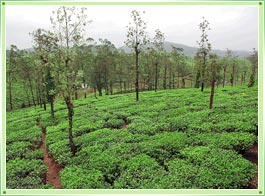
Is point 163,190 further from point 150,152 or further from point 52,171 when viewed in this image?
point 52,171

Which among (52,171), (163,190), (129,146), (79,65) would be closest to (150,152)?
(129,146)

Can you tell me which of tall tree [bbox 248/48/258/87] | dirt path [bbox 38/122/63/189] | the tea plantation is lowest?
dirt path [bbox 38/122/63/189]

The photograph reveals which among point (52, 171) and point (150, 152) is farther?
point (52, 171)

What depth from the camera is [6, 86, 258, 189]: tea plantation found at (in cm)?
1241

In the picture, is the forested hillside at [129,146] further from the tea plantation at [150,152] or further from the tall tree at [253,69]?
the tall tree at [253,69]

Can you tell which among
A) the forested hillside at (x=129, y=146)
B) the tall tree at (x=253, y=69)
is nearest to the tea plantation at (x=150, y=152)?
the forested hillside at (x=129, y=146)

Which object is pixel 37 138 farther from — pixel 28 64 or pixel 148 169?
pixel 28 64

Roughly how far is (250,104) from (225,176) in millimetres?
13685

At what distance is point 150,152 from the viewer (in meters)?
15.7

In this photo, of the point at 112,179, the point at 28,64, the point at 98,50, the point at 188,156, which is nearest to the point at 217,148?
the point at 188,156

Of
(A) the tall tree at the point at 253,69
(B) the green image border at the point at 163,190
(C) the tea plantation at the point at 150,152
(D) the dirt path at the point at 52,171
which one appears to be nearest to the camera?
(B) the green image border at the point at 163,190

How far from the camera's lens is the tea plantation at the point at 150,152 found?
12414 mm

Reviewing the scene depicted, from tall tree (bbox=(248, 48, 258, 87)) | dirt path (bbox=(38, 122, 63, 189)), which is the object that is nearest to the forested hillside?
dirt path (bbox=(38, 122, 63, 189))

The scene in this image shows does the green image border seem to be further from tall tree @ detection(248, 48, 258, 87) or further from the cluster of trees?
tall tree @ detection(248, 48, 258, 87)
